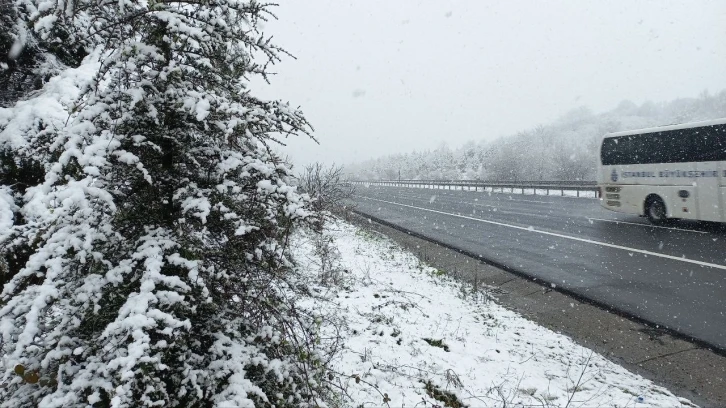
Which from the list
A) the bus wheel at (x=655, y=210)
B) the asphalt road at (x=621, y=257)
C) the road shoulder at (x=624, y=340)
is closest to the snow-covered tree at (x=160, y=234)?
the road shoulder at (x=624, y=340)

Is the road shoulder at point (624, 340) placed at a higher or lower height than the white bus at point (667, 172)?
lower

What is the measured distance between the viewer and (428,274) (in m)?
9.34

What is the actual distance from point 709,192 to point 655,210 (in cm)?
198

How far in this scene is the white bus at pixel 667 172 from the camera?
11844mm

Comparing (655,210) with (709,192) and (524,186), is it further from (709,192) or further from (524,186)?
(524,186)

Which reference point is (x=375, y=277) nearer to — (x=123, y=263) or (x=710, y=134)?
(x=123, y=263)

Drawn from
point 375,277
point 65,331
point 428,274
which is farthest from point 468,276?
point 65,331

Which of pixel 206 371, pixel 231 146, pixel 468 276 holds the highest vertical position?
pixel 231 146

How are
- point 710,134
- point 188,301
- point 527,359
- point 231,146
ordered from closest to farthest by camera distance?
1. point 188,301
2. point 231,146
3. point 527,359
4. point 710,134

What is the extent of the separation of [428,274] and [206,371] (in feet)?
24.2

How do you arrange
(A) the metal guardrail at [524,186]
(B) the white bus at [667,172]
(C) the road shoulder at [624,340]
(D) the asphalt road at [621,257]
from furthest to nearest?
(A) the metal guardrail at [524,186], (B) the white bus at [667,172], (D) the asphalt road at [621,257], (C) the road shoulder at [624,340]

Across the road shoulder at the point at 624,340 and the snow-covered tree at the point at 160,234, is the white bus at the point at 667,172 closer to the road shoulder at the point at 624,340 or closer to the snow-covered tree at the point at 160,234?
the road shoulder at the point at 624,340

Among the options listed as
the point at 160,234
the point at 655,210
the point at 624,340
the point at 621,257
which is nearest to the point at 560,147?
the point at 655,210

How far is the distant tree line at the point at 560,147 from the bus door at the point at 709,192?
3843 cm
